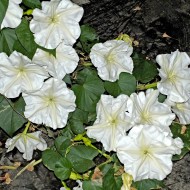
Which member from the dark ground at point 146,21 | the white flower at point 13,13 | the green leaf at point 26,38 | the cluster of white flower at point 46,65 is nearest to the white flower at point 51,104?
the cluster of white flower at point 46,65

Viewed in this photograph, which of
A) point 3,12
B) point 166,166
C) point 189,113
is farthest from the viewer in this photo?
point 189,113

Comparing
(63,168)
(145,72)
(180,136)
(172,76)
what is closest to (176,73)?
(172,76)

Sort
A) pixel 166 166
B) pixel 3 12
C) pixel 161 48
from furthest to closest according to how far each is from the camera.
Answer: pixel 161 48
pixel 166 166
pixel 3 12

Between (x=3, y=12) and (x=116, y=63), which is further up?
(x=3, y=12)

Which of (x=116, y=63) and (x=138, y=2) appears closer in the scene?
(x=116, y=63)

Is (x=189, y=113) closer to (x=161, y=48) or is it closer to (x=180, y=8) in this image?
(x=161, y=48)

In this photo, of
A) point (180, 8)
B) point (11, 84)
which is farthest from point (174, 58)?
point (180, 8)

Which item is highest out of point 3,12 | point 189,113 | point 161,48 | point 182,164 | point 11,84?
point 3,12
